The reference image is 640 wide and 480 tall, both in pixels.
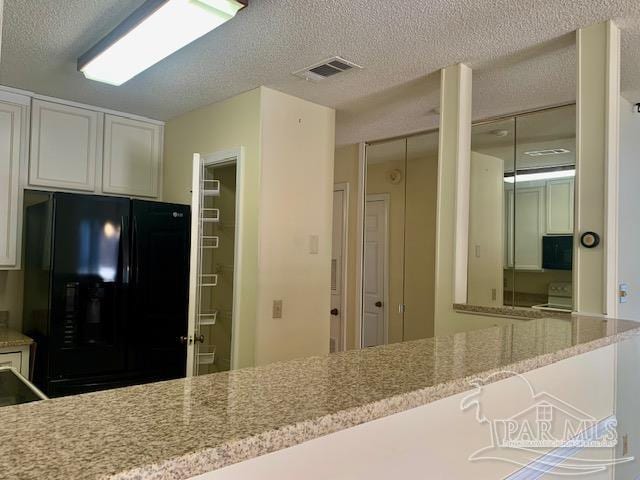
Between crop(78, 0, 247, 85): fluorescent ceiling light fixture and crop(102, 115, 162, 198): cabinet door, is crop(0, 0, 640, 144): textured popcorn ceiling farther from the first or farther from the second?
crop(102, 115, 162, 198): cabinet door

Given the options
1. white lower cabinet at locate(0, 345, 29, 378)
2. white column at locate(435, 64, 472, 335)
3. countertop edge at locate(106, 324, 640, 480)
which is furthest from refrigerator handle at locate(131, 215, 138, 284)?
countertop edge at locate(106, 324, 640, 480)

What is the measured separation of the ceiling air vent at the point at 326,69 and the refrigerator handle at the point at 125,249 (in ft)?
4.74

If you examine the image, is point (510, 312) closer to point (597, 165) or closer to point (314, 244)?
point (597, 165)

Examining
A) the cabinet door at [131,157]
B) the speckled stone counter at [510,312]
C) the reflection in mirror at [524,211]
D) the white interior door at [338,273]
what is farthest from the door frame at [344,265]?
the speckled stone counter at [510,312]

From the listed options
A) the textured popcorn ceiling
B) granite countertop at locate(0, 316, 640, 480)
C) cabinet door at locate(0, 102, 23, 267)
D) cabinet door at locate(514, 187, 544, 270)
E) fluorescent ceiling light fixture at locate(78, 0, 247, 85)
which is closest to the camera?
granite countertop at locate(0, 316, 640, 480)

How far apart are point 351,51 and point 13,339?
103 inches

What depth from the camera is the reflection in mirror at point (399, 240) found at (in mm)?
4102

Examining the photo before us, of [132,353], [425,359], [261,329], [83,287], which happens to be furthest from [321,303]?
Answer: [425,359]

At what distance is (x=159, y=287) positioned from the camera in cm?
312

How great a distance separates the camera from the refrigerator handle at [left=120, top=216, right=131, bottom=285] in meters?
2.96

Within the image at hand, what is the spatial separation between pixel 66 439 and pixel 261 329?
2.36 meters

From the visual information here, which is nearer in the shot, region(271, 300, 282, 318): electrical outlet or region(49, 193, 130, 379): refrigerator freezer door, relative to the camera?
region(49, 193, 130, 379): refrigerator freezer door

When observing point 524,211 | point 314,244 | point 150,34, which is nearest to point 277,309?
point 314,244

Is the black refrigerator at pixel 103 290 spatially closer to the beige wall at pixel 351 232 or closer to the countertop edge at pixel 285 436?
the beige wall at pixel 351 232
